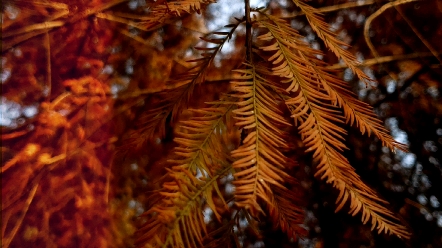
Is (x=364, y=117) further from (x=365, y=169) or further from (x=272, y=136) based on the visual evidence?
(x=365, y=169)

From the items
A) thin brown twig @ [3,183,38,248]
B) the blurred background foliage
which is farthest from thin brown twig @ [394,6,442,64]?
thin brown twig @ [3,183,38,248]

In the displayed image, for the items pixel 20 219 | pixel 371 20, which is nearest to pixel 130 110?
pixel 20 219

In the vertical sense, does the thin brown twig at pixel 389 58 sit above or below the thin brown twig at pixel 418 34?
below

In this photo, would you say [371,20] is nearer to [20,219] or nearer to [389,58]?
[389,58]

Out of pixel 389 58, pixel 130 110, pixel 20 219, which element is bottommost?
pixel 20 219

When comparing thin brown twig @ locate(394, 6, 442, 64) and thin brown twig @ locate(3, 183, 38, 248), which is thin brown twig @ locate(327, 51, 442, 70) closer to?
thin brown twig @ locate(394, 6, 442, 64)

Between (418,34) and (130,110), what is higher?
(418,34)

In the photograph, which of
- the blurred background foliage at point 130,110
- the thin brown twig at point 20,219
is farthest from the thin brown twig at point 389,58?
the thin brown twig at point 20,219

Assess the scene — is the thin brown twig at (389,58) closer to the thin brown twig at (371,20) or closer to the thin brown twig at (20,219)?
the thin brown twig at (371,20)
